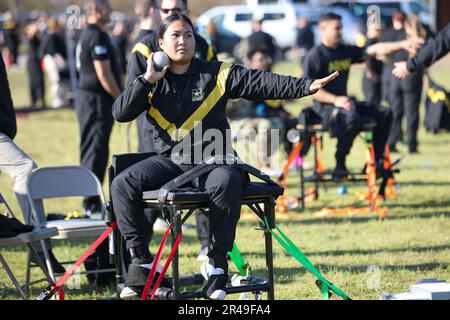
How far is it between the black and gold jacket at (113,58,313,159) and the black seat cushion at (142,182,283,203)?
468 millimetres

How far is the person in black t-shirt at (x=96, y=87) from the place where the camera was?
986 cm

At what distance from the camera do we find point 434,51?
9094mm

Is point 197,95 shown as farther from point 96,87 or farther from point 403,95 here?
point 403,95

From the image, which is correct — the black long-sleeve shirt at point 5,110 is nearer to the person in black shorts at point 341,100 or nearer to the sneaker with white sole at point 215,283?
the sneaker with white sole at point 215,283

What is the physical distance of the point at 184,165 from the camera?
5887 mm

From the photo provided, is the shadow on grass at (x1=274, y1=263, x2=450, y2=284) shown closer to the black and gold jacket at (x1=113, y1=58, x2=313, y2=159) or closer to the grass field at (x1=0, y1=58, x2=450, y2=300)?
the grass field at (x1=0, y1=58, x2=450, y2=300)

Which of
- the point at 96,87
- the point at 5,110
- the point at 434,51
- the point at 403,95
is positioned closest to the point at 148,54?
the point at 5,110

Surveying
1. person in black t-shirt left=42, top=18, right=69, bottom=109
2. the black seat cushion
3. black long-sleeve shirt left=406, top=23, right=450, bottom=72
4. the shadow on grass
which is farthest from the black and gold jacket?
person in black t-shirt left=42, top=18, right=69, bottom=109

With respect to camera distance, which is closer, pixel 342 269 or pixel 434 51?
pixel 342 269

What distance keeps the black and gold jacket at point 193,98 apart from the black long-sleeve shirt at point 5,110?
5.01ft

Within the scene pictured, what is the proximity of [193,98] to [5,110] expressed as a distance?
1.93 meters

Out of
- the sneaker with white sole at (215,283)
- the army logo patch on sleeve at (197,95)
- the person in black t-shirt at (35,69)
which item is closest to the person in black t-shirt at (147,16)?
the army logo patch on sleeve at (197,95)
